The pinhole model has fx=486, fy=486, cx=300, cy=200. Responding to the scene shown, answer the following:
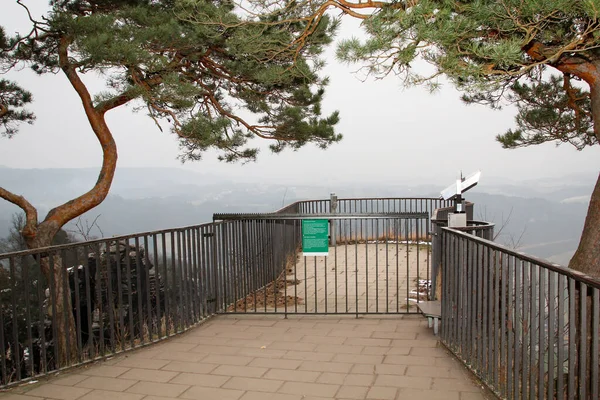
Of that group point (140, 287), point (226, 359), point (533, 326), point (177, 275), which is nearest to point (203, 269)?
point (177, 275)

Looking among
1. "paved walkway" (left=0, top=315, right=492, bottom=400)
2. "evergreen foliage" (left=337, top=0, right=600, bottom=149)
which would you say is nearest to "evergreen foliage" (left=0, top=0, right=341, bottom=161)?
"evergreen foliage" (left=337, top=0, right=600, bottom=149)

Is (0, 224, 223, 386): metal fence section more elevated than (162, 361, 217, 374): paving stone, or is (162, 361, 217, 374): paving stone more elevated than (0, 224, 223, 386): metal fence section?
(0, 224, 223, 386): metal fence section

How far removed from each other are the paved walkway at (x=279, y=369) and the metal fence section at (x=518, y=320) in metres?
0.34

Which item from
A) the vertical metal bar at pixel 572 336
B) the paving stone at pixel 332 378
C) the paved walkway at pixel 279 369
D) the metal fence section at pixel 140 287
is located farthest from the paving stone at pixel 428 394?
the metal fence section at pixel 140 287

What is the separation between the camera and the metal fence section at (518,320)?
8.16 ft

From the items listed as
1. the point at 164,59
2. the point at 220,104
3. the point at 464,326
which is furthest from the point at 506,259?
the point at 220,104

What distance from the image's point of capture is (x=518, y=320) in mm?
3160

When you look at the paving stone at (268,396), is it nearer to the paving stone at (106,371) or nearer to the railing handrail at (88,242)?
the paving stone at (106,371)

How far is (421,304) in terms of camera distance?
18.6 feet

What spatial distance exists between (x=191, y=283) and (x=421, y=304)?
9.15 ft

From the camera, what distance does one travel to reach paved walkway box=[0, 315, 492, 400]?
385cm

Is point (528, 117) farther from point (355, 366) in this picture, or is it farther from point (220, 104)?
point (355, 366)

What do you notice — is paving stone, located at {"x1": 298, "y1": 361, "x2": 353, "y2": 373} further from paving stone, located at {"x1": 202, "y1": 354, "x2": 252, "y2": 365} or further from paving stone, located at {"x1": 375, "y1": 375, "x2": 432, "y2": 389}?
paving stone, located at {"x1": 202, "y1": 354, "x2": 252, "y2": 365}

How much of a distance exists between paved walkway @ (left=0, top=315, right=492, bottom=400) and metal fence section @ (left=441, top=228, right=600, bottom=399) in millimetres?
340
